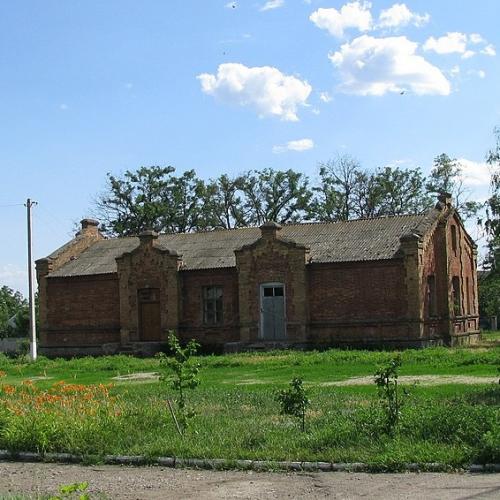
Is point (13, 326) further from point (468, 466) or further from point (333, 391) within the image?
point (468, 466)

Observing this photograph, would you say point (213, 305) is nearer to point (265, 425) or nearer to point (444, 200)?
point (444, 200)

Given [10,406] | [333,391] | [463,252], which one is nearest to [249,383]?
[333,391]

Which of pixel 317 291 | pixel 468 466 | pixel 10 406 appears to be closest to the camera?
pixel 468 466

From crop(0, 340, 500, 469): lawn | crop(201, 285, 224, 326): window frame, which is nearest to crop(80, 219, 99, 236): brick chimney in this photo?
crop(201, 285, 224, 326): window frame

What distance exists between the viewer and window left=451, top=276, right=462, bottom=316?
1480 inches

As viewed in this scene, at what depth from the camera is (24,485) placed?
10.4 m

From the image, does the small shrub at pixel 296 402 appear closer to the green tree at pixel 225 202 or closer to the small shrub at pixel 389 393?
the small shrub at pixel 389 393

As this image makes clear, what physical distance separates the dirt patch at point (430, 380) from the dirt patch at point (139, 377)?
264 inches

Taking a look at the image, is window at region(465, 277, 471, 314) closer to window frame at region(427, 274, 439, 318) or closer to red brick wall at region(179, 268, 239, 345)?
window frame at region(427, 274, 439, 318)

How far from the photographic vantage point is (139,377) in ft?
87.2

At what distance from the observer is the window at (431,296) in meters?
35.3

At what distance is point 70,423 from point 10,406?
6.36ft

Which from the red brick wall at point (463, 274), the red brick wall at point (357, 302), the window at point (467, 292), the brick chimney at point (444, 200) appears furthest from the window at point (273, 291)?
the window at point (467, 292)

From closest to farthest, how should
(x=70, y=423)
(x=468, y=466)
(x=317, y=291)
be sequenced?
1. (x=468, y=466)
2. (x=70, y=423)
3. (x=317, y=291)
